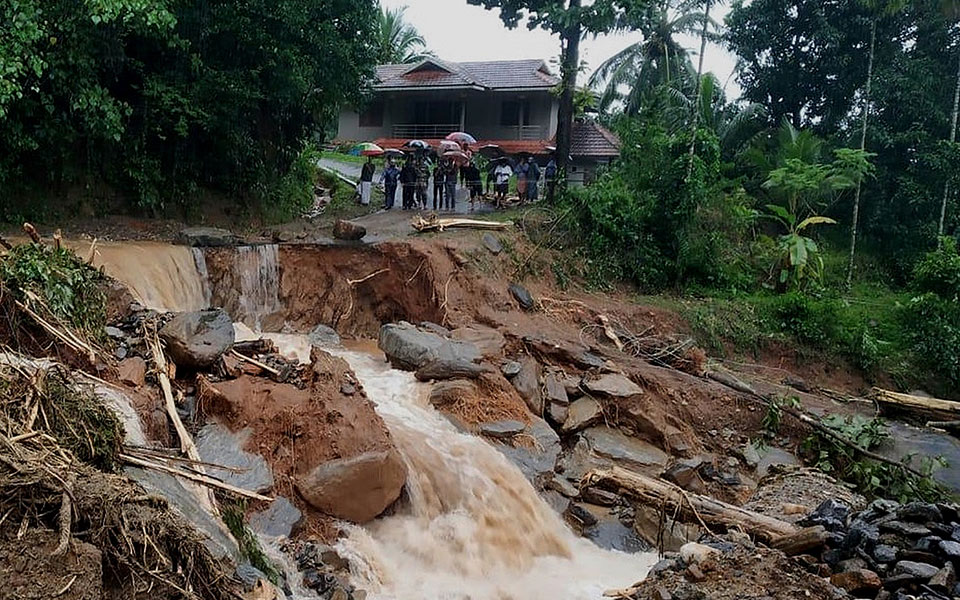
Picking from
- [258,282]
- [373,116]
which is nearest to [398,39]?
[373,116]

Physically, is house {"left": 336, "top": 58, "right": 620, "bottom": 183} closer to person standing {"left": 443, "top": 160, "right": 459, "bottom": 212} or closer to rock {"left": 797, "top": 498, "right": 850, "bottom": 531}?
person standing {"left": 443, "top": 160, "right": 459, "bottom": 212}

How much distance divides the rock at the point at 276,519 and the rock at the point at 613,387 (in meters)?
5.70

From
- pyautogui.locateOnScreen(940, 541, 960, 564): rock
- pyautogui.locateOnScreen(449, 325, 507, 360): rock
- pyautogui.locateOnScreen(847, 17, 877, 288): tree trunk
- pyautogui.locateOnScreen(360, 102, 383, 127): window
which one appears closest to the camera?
pyautogui.locateOnScreen(940, 541, 960, 564): rock

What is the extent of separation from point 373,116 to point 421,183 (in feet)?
43.3

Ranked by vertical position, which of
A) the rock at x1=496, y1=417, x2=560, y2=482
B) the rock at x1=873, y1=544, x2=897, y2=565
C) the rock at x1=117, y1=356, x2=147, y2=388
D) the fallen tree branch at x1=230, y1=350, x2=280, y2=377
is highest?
the rock at x1=117, y1=356, x2=147, y2=388

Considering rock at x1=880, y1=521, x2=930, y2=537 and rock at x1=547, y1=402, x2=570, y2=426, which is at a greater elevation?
rock at x1=880, y1=521, x2=930, y2=537

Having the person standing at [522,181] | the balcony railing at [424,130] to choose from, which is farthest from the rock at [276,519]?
the balcony railing at [424,130]

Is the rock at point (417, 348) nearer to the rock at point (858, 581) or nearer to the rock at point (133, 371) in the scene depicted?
the rock at point (133, 371)

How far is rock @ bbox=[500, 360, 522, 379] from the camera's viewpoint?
1131 centimetres

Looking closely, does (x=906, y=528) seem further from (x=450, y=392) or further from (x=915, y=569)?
(x=450, y=392)

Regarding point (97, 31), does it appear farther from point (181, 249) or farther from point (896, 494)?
point (896, 494)

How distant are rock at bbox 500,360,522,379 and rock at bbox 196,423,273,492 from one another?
15.0ft

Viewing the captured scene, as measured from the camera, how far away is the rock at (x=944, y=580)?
5789 millimetres

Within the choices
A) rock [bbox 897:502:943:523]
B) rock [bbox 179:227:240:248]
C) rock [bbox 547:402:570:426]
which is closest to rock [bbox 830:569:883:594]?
rock [bbox 897:502:943:523]
